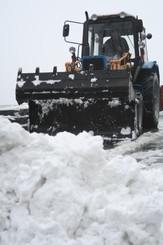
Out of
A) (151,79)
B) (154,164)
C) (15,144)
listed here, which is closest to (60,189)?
(15,144)

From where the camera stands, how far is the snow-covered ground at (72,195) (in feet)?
6.57

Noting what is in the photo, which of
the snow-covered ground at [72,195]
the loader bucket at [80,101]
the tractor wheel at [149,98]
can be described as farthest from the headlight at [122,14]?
the snow-covered ground at [72,195]

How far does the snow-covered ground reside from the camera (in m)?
2.00

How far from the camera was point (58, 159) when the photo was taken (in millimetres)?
2568

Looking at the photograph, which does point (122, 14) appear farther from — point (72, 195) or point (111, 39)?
point (72, 195)

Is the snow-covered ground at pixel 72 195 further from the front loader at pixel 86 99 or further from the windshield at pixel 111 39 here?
the windshield at pixel 111 39

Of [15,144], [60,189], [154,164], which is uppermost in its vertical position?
[15,144]

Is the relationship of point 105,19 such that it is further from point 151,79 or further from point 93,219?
point 93,219

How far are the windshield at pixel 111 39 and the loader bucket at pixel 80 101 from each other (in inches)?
61.0

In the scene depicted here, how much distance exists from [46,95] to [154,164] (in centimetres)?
243

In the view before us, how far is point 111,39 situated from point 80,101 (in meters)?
1.95

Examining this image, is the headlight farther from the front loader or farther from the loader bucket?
the loader bucket

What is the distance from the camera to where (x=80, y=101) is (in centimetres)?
574

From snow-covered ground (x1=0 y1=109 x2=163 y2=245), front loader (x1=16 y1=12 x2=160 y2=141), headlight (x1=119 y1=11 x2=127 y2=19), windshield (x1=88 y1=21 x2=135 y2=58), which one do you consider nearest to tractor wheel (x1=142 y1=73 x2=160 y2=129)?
front loader (x1=16 y1=12 x2=160 y2=141)
